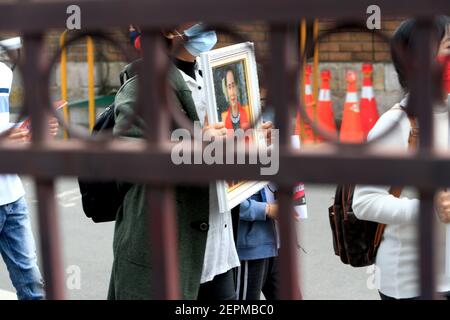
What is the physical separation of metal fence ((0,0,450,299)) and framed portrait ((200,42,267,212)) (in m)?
1.19

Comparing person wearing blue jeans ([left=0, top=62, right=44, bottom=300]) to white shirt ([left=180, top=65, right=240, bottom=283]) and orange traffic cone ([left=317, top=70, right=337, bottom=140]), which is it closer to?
white shirt ([left=180, top=65, right=240, bottom=283])

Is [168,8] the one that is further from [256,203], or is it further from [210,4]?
[256,203]

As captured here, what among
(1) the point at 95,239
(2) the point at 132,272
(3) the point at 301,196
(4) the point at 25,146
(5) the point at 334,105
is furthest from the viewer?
(5) the point at 334,105

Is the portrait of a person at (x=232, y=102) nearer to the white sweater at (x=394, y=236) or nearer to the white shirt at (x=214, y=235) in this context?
the white shirt at (x=214, y=235)

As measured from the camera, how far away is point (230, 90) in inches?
107

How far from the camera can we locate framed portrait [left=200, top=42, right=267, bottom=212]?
262cm

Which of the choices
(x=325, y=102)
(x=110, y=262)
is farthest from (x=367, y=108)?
(x=110, y=262)

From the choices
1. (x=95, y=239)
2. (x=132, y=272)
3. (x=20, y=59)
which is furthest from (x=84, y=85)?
(x=20, y=59)

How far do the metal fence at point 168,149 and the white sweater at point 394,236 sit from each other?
1.38m

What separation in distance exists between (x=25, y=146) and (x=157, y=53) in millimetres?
274

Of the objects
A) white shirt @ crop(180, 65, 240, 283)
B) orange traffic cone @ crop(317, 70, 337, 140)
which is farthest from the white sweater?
orange traffic cone @ crop(317, 70, 337, 140)

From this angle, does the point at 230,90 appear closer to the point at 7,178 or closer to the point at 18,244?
the point at 7,178

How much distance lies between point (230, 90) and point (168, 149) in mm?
1468

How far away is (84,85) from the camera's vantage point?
1047cm
